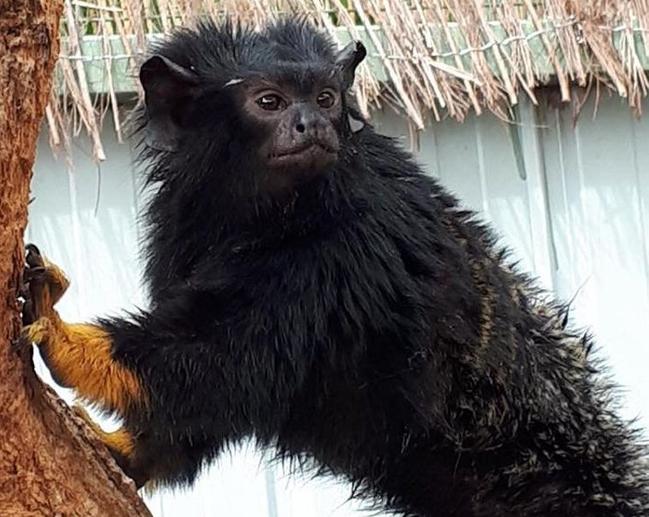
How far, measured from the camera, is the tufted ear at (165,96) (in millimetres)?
3855

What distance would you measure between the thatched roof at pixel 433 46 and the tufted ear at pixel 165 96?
1305 mm

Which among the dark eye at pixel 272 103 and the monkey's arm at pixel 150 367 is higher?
the dark eye at pixel 272 103

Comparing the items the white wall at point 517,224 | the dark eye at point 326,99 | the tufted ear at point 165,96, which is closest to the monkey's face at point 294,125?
the dark eye at point 326,99

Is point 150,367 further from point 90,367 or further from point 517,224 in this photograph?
point 517,224

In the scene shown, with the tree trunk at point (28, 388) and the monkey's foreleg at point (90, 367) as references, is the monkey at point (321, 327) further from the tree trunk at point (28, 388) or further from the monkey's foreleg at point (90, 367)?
the tree trunk at point (28, 388)

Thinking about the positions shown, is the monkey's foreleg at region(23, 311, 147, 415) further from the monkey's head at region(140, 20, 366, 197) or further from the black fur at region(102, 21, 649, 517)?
the monkey's head at region(140, 20, 366, 197)

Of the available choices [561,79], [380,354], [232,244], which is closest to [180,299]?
[232,244]

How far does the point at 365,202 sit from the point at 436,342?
1.26 ft

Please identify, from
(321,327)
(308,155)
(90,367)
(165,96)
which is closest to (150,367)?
(90,367)

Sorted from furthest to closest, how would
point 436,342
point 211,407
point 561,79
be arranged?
point 561,79 < point 436,342 < point 211,407

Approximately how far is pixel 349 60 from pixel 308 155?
393 millimetres

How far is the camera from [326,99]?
3.81 m

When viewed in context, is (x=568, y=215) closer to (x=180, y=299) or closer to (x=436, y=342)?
(x=436, y=342)

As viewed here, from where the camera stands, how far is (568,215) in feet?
18.6
